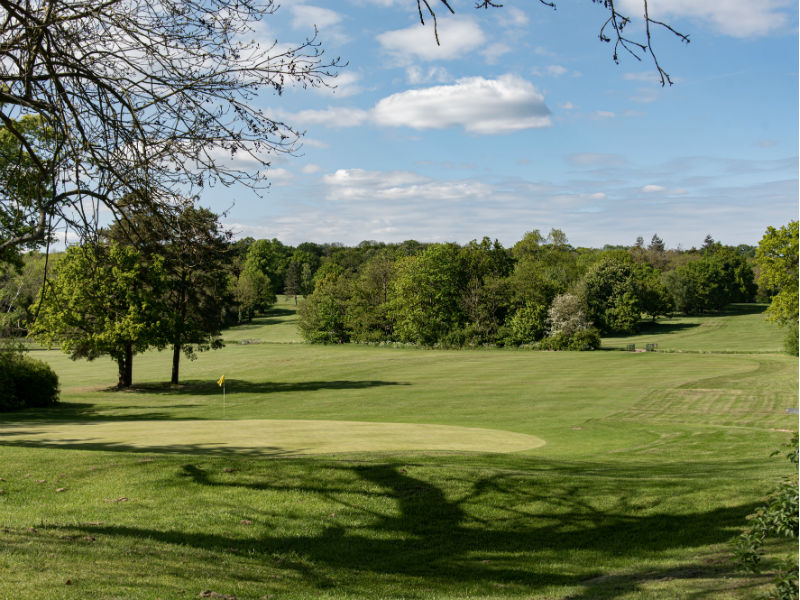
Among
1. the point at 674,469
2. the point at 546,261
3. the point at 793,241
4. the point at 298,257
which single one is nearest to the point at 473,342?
the point at 793,241

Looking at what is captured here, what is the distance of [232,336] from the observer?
99562 mm

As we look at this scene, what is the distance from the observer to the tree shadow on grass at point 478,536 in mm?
7652

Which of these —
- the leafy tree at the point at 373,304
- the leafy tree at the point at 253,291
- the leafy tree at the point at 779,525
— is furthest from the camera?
the leafy tree at the point at 253,291

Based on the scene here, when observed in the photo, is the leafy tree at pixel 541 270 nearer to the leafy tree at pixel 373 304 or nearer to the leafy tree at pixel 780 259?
the leafy tree at pixel 373 304

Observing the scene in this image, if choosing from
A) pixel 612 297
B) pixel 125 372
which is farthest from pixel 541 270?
pixel 125 372

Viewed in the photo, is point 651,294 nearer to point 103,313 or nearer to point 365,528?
point 103,313

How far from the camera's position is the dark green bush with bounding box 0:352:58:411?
29.8 metres

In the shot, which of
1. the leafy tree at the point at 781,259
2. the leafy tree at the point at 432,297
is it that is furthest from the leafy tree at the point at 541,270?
the leafy tree at the point at 781,259

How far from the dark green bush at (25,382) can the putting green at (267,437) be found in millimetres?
9879

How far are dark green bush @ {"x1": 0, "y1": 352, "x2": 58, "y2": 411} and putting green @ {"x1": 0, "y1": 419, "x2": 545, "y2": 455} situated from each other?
9879 mm

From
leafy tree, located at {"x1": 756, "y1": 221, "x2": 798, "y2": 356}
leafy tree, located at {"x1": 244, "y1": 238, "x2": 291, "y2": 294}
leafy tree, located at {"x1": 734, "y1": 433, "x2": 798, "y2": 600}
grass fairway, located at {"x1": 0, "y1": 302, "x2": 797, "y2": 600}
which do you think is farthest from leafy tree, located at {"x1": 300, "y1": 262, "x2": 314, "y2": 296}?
leafy tree, located at {"x1": 734, "y1": 433, "x2": 798, "y2": 600}

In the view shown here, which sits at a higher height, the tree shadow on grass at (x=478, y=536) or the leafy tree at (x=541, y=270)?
the leafy tree at (x=541, y=270)

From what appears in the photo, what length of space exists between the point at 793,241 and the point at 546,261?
2622 inches

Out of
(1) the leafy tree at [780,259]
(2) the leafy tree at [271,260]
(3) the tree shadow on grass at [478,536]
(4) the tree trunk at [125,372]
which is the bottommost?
(4) the tree trunk at [125,372]
